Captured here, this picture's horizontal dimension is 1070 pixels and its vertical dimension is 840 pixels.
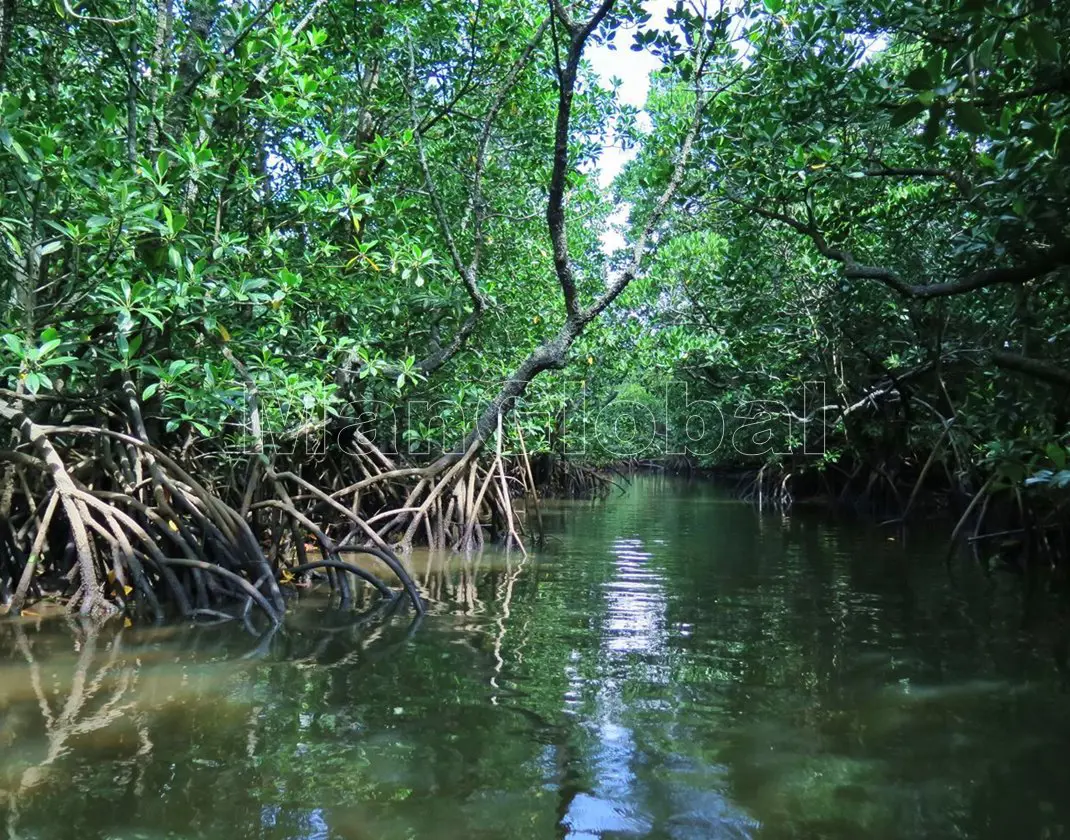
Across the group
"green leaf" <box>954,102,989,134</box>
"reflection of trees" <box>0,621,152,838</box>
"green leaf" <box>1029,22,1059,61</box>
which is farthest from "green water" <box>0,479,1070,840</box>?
"green leaf" <box>1029,22,1059,61</box>

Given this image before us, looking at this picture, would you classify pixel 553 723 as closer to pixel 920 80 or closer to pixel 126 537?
pixel 920 80

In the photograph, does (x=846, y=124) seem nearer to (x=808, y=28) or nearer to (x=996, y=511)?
(x=808, y=28)

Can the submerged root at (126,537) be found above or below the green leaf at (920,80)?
below

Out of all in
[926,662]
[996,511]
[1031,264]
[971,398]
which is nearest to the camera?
[1031,264]

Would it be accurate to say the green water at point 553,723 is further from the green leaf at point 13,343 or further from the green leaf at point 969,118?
the green leaf at point 969,118

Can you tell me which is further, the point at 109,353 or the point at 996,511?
the point at 996,511

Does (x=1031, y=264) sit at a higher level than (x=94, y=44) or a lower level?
lower

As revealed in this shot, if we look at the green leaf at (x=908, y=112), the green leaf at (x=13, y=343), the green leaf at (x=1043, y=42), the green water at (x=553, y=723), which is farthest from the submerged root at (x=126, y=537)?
the green leaf at (x=1043, y=42)

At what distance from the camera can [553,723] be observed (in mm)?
3348

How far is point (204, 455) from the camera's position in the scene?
6.53m

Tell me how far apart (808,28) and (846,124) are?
0.76 metres

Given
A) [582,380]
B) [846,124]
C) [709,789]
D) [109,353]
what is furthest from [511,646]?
[582,380]

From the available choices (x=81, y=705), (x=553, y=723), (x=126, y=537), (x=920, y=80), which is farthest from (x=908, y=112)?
(x=126, y=537)

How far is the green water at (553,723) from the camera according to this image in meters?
2.55
